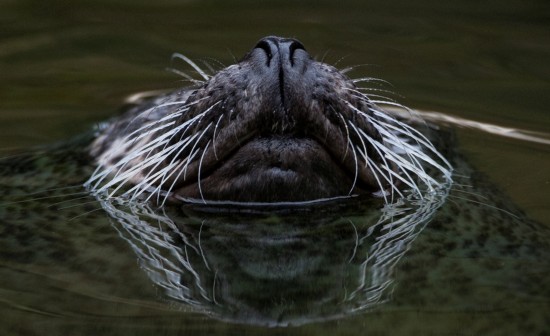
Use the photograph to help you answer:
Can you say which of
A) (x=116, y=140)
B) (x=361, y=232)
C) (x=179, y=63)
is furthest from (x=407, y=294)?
(x=179, y=63)

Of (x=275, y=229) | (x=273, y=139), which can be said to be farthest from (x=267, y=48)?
(x=275, y=229)

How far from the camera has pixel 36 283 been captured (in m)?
4.05

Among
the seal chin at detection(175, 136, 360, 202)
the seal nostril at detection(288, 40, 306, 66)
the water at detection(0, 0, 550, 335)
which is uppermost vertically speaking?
the seal nostril at detection(288, 40, 306, 66)

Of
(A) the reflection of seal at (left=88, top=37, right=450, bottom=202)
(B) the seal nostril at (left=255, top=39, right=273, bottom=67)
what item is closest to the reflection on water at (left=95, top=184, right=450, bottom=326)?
(A) the reflection of seal at (left=88, top=37, right=450, bottom=202)

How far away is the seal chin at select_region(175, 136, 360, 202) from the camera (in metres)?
4.43

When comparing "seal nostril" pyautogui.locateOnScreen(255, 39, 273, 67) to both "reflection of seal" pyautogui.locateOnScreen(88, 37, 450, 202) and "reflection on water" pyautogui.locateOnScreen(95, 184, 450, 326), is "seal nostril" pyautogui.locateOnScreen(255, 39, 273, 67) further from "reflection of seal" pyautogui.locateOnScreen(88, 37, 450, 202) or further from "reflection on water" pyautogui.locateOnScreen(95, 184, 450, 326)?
"reflection on water" pyautogui.locateOnScreen(95, 184, 450, 326)

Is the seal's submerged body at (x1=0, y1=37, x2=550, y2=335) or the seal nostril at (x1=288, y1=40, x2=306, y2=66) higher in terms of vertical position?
the seal nostril at (x1=288, y1=40, x2=306, y2=66)

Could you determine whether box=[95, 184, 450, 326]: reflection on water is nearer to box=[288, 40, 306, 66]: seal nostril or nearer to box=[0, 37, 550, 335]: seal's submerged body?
box=[0, 37, 550, 335]: seal's submerged body

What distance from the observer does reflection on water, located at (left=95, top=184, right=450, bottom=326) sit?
12.5ft

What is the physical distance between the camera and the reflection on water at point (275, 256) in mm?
3818

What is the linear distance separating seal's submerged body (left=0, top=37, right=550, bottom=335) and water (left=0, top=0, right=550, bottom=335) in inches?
0.9

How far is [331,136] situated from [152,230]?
0.87 metres

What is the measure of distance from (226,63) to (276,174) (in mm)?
3297

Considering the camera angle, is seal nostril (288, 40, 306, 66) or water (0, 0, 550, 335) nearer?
water (0, 0, 550, 335)
